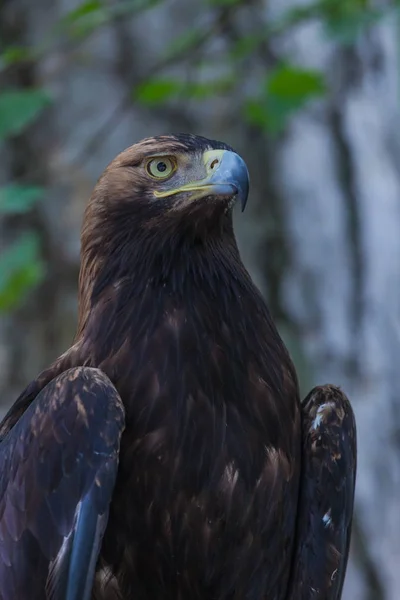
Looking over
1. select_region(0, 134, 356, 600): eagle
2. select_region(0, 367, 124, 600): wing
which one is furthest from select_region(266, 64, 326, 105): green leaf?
select_region(0, 367, 124, 600): wing

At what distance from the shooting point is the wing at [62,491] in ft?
10.6

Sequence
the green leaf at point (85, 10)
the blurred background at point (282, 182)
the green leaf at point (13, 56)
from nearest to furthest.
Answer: the green leaf at point (13, 56), the green leaf at point (85, 10), the blurred background at point (282, 182)

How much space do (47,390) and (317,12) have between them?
2503 mm

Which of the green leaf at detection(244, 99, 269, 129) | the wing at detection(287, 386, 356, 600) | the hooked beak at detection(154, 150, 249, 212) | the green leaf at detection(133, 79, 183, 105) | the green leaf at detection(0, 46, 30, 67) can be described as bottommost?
the wing at detection(287, 386, 356, 600)

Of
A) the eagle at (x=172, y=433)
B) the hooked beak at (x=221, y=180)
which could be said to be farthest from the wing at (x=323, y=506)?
the hooked beak at (x=221, y=180)

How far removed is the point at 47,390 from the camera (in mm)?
3396

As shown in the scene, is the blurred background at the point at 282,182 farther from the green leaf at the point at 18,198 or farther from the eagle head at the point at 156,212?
the eagle head at the point at 156,212

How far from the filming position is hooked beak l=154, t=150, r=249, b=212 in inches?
134

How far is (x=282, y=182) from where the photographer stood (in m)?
6.66

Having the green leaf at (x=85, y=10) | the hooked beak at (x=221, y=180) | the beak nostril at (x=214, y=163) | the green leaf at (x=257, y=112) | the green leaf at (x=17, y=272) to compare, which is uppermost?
the green leaf at (x=85, y=10)

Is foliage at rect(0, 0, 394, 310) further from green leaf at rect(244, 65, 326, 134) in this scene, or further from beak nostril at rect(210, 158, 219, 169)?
beak nostril at rect(210, 158, 219, 169)

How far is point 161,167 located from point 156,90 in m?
1.77

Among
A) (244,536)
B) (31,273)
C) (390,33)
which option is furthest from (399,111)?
(244,536)

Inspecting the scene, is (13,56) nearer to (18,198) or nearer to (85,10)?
(85,10)
